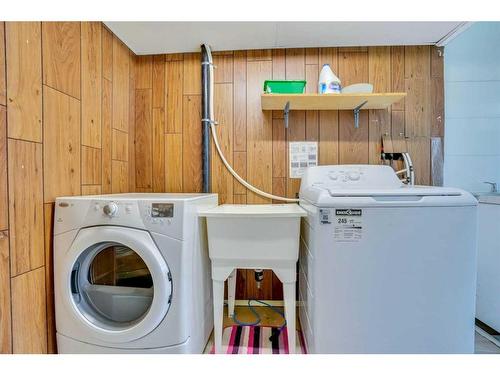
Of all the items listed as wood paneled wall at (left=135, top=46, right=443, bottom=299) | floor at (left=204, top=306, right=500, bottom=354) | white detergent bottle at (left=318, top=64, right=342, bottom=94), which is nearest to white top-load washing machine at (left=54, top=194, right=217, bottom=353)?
floor at (left=204, top=306, right=500, bottom=354)

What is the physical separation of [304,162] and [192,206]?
933 millimetres

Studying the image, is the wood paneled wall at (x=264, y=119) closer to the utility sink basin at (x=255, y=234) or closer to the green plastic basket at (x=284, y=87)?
the green plastic basket at (x=284, y=87)

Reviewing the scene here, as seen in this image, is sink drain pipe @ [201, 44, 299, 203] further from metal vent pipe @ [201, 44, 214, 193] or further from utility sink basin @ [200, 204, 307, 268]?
utility sink basin @ [200, 204, 307, 268]

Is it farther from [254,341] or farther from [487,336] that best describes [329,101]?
[487,336]

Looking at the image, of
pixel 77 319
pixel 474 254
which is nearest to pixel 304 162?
pixel 474 254

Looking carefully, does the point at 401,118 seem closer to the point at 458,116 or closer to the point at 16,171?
the point at 458,116

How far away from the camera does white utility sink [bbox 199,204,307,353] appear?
1216mm

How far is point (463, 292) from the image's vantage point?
3.33 feet

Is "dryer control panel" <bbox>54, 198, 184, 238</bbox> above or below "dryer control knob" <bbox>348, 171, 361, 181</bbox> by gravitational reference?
below

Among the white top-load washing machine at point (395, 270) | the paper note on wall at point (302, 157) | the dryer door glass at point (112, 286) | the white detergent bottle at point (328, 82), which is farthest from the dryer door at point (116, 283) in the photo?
the white detergent bottle at point (328, 82)

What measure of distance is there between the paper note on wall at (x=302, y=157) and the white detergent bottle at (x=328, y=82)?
0.36 m

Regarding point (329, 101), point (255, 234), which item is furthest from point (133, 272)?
point (329, 101)

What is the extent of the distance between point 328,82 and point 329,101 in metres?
0.12

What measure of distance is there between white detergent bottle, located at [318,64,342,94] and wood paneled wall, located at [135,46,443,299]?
0.14 metres
